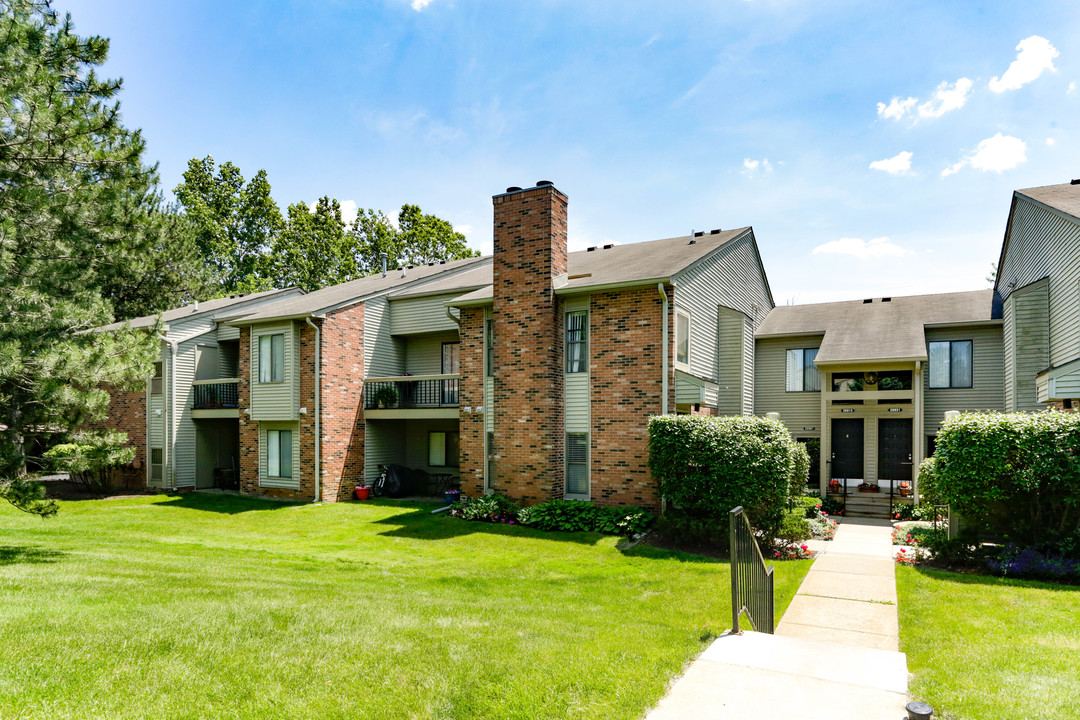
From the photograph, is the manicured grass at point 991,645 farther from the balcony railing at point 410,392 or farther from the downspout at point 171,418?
the downspout at point 171,418

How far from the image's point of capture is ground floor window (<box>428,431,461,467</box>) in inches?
812

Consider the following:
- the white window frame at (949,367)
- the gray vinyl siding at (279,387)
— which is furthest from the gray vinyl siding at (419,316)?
the white window frame at (949,367)

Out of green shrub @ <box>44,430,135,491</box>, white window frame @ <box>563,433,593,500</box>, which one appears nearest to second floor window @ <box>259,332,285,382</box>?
green shrub @ <box>44,430,135,491</box>

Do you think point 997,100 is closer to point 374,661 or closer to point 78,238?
point 374,661

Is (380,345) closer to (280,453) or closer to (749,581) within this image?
(280,453)

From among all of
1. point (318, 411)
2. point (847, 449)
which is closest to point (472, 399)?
point (318, 411)

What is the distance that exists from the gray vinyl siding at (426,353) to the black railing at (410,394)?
1.32 metres

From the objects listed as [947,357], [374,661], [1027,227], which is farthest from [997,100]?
[374,661]

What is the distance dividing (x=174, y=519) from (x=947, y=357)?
21626mm

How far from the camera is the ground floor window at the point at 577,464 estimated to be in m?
15.0

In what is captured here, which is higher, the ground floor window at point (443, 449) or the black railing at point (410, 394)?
the black railing at point (410, 394)

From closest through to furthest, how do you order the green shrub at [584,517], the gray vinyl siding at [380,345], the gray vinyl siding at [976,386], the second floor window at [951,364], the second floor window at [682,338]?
the green shrub at [584,517], the second floor window at [682,338], the gray vinyl siding at [976,386], the second floor window at [951,364], the gray vinyl siding at [380,345]

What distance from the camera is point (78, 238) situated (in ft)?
31.3

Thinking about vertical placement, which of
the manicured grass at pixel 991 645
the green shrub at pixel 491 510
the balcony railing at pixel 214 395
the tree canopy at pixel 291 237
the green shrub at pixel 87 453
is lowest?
the green shrub at pixel 491 510
